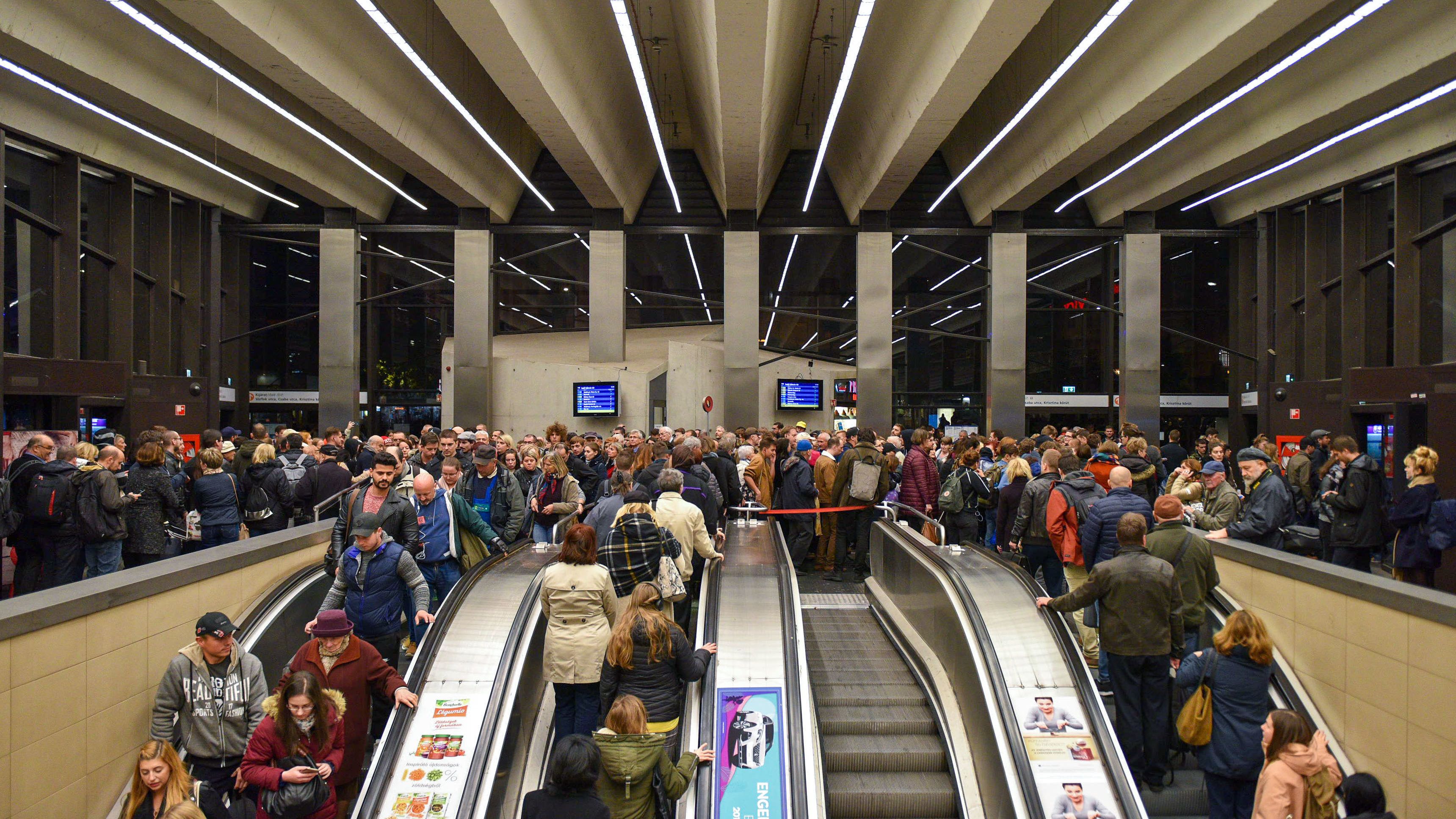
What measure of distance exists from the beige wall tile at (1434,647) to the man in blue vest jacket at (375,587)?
5632 mm

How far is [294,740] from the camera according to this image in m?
4.36

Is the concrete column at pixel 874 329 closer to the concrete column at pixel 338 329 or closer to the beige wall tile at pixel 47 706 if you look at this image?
the concrete column at pixel 338 329

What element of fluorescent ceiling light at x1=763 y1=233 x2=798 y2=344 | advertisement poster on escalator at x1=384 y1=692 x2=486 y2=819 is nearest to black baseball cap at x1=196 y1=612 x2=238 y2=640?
advertisement poster on escalator at x1=384 y1=692 x2=486 y2=819

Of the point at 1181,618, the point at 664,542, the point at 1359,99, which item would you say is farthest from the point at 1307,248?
the point at 664,542

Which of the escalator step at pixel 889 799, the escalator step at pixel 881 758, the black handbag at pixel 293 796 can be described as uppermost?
the black handbag at pixel 293 796

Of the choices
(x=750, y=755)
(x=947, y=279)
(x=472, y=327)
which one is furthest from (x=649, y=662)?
(x=947, y=279)

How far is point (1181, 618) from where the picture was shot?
5.69m

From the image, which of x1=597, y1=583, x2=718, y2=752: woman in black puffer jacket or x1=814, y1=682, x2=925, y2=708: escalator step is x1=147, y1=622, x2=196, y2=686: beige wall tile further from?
x1=814, y1=682, x2=925, y2=708: escalator step

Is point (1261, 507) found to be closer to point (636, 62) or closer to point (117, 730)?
point (117, 730)

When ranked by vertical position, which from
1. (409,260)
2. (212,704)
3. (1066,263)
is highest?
(1066,263)

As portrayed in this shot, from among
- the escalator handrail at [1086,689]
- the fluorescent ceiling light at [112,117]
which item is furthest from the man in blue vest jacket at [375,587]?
the fluorescent ceiling light at [112,117]

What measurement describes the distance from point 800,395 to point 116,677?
16.8m

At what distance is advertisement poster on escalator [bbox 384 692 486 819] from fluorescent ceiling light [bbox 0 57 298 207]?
12.1 m

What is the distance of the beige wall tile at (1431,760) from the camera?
14.8 ft
